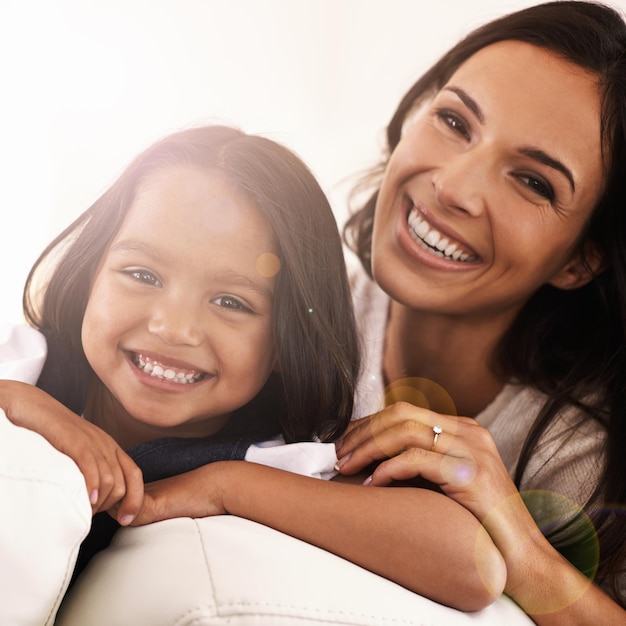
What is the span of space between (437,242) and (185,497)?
724mm

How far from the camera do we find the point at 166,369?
1.03 meters

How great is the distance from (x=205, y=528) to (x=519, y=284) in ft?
2.81

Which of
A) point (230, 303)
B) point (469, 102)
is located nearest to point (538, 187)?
point (469, 102)

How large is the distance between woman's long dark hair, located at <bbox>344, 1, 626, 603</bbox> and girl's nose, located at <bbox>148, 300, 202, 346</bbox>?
668mm

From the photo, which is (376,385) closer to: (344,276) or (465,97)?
(344,276)

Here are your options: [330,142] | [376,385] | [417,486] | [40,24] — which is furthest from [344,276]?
[330,142]

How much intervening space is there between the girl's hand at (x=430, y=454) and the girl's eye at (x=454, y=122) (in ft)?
1.90

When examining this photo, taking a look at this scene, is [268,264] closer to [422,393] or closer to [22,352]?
[22,352]

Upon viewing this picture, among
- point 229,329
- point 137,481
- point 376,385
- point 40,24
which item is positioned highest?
point 40,24

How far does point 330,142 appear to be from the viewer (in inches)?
114

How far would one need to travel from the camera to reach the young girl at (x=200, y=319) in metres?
1.00

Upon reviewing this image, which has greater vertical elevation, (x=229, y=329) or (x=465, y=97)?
(x=465, y=97)

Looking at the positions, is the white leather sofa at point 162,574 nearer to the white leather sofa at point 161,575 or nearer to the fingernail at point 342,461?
the white leather sofa at point 161,575

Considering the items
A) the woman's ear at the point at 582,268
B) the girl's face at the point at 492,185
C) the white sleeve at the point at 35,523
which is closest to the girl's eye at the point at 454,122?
the girl's face at the point at 492,185
